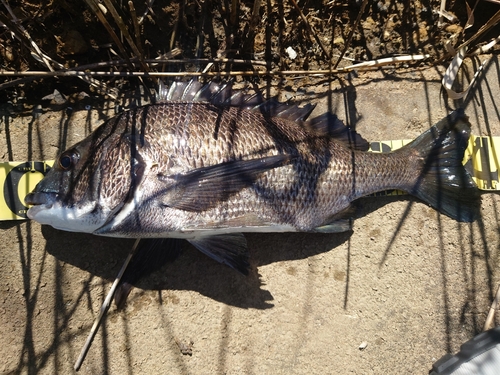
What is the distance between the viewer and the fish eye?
1.99 metres

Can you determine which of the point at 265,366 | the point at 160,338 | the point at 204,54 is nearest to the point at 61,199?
the point at 160,338

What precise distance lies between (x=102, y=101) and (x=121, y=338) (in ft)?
4.77

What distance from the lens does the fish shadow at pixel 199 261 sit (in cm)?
227

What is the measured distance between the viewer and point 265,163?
6.48 feet

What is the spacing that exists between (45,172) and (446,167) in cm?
239

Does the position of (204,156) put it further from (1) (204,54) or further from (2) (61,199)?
(1) (204,54)

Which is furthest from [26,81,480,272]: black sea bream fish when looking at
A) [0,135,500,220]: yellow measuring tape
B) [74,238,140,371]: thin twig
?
[74,238,140,371]: thin twig

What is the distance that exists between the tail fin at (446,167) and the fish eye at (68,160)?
1858 mm

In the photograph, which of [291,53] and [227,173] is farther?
[291,53]

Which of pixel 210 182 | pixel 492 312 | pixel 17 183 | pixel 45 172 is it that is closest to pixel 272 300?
pixel 210 182

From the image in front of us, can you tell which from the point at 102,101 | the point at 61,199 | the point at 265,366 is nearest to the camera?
the point at 61,199

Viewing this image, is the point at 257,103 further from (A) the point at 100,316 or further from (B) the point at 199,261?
(A) the point at 100,316

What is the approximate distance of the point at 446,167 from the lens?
2266mm

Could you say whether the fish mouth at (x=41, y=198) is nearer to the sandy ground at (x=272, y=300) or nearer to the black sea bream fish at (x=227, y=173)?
the black sea bream fish at (x=227, y=173)
